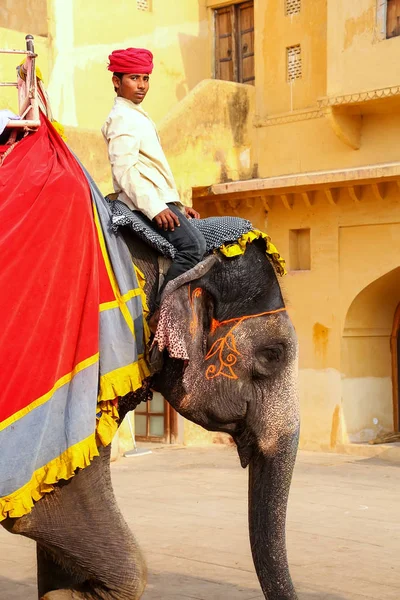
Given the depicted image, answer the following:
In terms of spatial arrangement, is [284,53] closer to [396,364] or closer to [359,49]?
[359,49]

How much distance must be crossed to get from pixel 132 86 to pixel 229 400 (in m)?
1.22

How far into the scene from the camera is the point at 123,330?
398cm

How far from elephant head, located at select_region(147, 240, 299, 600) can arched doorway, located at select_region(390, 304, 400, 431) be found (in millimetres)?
9300

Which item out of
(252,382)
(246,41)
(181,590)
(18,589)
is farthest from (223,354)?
(246,41)

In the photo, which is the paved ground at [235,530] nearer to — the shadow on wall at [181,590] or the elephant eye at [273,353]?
the shadow on wall at [181,590]

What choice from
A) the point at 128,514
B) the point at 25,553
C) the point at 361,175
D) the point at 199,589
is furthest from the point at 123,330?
the point at 361,175

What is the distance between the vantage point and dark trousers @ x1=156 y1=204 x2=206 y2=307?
4125 mm

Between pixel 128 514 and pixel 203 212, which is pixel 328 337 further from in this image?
pixel 128 514

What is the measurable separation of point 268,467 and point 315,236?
29.7 feet

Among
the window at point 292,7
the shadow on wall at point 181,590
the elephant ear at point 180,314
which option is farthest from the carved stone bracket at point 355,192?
the elephant ear at point 180,314

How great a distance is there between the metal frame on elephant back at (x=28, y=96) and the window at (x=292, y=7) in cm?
944

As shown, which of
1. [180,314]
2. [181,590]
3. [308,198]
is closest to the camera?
[180,314]

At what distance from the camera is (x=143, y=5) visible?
1470 centimetres

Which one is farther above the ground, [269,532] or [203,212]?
[203,212]
